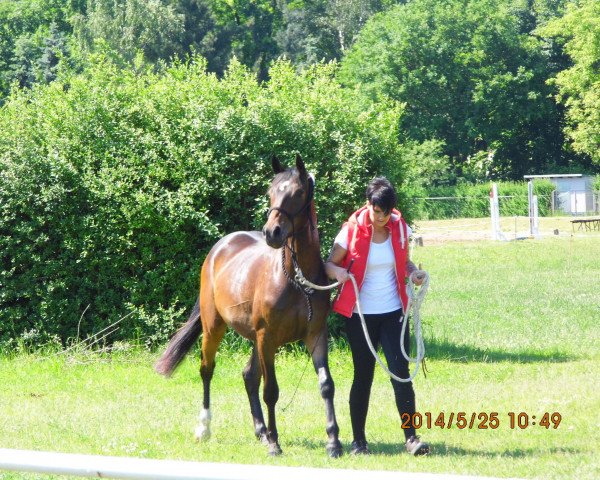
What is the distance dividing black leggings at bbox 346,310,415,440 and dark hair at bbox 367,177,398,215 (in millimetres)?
817

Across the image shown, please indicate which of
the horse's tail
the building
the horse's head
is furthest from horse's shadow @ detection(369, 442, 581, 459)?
the building

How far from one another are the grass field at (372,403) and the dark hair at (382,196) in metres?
1.81

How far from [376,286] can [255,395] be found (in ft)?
5.20

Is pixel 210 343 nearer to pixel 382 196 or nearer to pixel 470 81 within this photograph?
pixel 382 196

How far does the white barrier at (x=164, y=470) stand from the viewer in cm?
255

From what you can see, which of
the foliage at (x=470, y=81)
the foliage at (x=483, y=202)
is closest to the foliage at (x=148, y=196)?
the foliage at (x=483, y=202)

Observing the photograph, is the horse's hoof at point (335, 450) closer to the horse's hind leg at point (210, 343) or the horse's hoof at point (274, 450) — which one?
the horse's hoof at point (274, 450)

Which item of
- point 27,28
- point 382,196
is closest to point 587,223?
point 382,196

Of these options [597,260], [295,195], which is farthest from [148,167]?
[597,260]

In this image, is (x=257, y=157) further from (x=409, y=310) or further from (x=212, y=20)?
(x=212, y=20)

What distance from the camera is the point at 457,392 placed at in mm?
9773

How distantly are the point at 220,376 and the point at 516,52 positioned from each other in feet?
197

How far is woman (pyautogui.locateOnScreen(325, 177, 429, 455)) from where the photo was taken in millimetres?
7051
